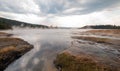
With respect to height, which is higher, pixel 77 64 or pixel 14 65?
pixel 77 64

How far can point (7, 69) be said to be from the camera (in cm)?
2322

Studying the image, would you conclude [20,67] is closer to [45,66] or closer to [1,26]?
[45,66]

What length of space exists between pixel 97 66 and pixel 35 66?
11.8m

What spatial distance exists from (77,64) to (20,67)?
11.4m

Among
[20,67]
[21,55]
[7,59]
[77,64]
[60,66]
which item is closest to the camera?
[77,64]

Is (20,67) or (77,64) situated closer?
(77,64)

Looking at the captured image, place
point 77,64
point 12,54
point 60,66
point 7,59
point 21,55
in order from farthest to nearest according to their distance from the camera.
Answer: point 21,55 < point 12,54 < point 7,59 < point 60,66 < point 77,64

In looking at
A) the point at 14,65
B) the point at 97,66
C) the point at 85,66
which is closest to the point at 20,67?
the point at 14,65

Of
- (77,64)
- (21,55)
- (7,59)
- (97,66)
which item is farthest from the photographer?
(21,55)

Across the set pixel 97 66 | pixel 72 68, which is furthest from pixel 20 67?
pixel 97 66

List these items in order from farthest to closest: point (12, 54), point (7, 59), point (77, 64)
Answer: point (12, 54), point (7, 59), point (77, 64)

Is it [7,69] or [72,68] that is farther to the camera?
[7,69]

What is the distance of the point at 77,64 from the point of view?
20.9 metres

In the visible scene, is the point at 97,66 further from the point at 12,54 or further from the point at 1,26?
the point at 1,26
